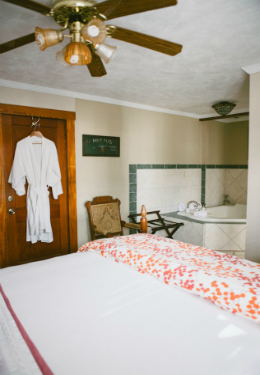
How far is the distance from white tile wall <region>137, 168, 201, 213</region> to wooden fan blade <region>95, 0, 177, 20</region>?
3070 mm

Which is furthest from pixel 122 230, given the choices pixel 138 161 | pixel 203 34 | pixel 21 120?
pixel 203 34

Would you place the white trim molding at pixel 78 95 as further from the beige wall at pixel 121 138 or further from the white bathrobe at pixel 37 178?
the white bathrobe at pixel 37 178

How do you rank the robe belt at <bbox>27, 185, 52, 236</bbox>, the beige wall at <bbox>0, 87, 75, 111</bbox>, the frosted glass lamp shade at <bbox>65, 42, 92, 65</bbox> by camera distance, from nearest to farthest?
the frosted glass lamp shade at <bbox>65, 42, 92, 65</bbox>, the beige wall at <bbox>0, 87, 75, 111</bbox>, the robe belt at <bbox>27, 185, 52, 236</bbox>

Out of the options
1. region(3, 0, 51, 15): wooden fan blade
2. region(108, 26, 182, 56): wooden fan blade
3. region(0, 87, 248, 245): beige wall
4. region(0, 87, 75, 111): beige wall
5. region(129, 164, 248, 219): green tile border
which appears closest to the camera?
region(3, 0, 51, 15): wooden fan blade

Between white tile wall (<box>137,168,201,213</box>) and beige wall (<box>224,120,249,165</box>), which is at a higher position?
beige wall (<box>224,120,249,165</box>)

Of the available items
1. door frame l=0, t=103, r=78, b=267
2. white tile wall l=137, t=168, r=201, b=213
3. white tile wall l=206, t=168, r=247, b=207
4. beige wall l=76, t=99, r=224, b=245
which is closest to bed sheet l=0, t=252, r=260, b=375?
door frame l=0, t=103, r=78, b=267

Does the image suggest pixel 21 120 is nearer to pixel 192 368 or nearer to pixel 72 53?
pixel 72 53

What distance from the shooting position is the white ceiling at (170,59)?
5.58ft

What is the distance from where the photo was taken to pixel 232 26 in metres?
1.84

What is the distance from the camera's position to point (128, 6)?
1.27m

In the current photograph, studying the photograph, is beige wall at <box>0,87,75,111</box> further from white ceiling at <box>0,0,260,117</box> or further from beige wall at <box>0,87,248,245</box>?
white ceiling at <box>0,0,260,117</box>

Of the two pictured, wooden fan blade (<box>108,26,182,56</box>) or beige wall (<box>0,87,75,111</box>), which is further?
beige wall (<box>0,87,75,111</box>)

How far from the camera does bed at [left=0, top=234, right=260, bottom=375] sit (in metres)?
1.03

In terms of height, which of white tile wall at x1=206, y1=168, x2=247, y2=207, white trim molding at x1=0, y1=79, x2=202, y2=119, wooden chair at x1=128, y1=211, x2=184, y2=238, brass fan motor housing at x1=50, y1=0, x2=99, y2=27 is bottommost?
wooden chair at x1=128, y1=211, x2=184, y2=238
